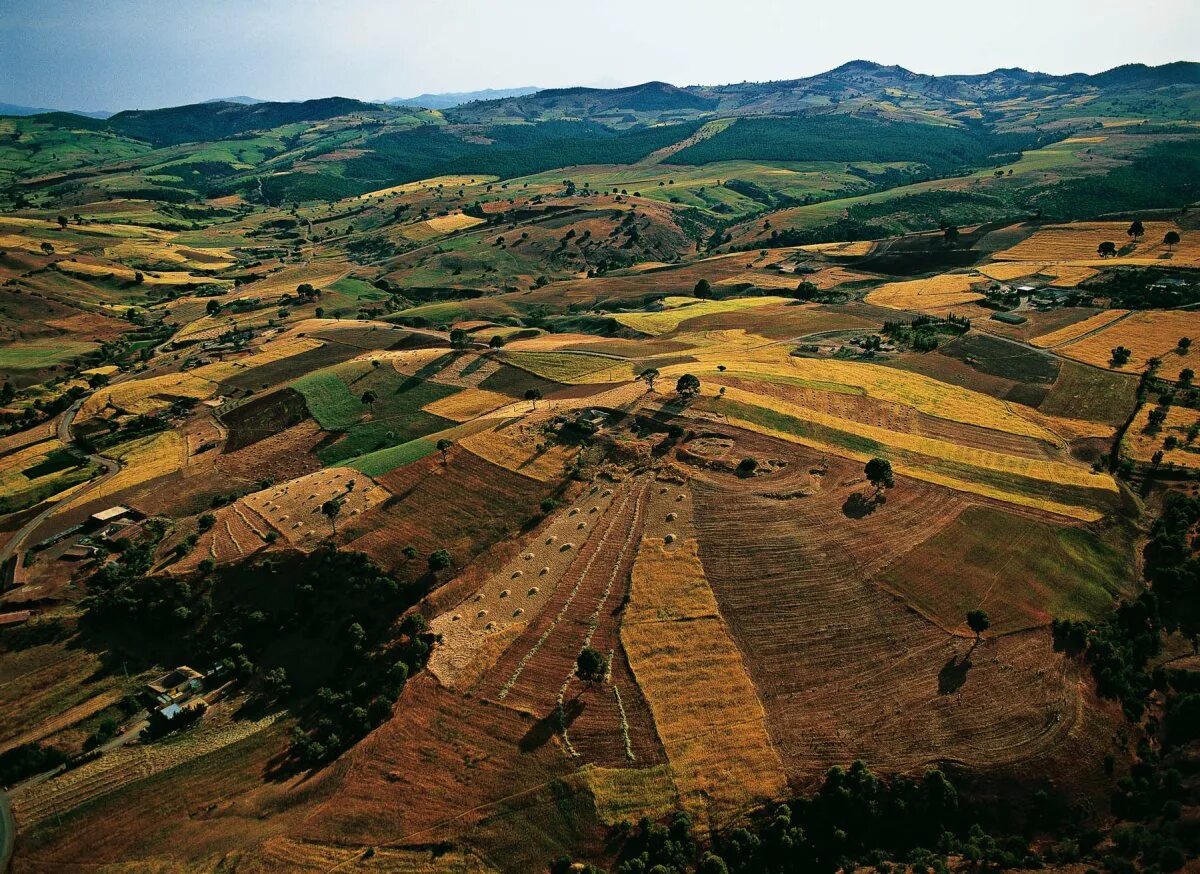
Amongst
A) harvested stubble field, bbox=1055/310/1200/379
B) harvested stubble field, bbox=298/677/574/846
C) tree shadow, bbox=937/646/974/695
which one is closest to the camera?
harvested stubble field, bbox=298/677/574/846

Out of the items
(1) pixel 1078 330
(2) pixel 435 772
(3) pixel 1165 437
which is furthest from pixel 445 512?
(1) pixel 1078 330

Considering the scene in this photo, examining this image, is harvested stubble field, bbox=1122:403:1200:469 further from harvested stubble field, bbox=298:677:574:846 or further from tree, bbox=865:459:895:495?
harvested stubble field, bbox=298:677:574:846

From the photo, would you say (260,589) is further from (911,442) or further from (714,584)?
(911,442)

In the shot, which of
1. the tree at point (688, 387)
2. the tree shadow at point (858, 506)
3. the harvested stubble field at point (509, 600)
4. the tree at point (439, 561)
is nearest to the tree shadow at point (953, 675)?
the tree shadow at point (858, 506)

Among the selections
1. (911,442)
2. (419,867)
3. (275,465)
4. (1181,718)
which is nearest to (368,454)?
(275,465)

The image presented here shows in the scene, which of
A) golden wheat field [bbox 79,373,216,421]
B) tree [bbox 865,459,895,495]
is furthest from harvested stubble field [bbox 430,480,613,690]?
Result: golden wheat field [bbox 79,373,216,421]

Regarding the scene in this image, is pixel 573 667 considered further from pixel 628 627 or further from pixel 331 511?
pixel 331 511
